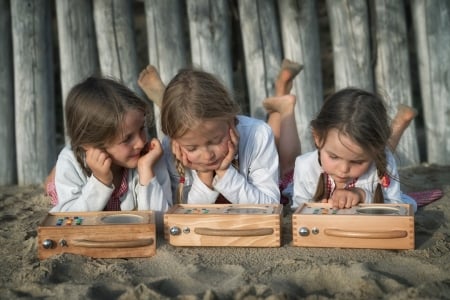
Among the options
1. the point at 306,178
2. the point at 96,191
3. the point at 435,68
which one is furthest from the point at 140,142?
the point at 435,68

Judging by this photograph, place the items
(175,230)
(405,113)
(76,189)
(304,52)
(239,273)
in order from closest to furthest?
(239,273), (175,230), (76,189), (405,113), (304,52)

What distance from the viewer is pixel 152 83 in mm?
4000

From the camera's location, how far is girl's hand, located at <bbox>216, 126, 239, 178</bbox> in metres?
3.20

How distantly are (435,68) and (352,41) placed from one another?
595mm

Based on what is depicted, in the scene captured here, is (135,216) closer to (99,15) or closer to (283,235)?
(283,235)

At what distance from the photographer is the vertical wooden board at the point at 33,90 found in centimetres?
441

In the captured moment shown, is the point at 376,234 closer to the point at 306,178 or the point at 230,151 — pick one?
the point at 306,178

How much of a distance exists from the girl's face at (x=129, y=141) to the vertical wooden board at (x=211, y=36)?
54.2 inches

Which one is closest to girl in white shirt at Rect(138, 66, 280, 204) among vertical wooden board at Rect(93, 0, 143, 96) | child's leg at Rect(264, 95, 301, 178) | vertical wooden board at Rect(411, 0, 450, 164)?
child's leg at Rect(264, 95, 301, 178)

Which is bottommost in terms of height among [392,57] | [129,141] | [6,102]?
[129,141]

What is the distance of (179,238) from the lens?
294 cm

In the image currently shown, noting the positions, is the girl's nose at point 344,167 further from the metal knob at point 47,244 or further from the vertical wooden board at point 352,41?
the vertical wooden board at point 352,41

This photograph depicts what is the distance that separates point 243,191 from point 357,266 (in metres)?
0.88

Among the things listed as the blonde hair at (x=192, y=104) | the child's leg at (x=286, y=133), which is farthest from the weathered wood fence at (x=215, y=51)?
the blonde hair at (x=192, y=104)
